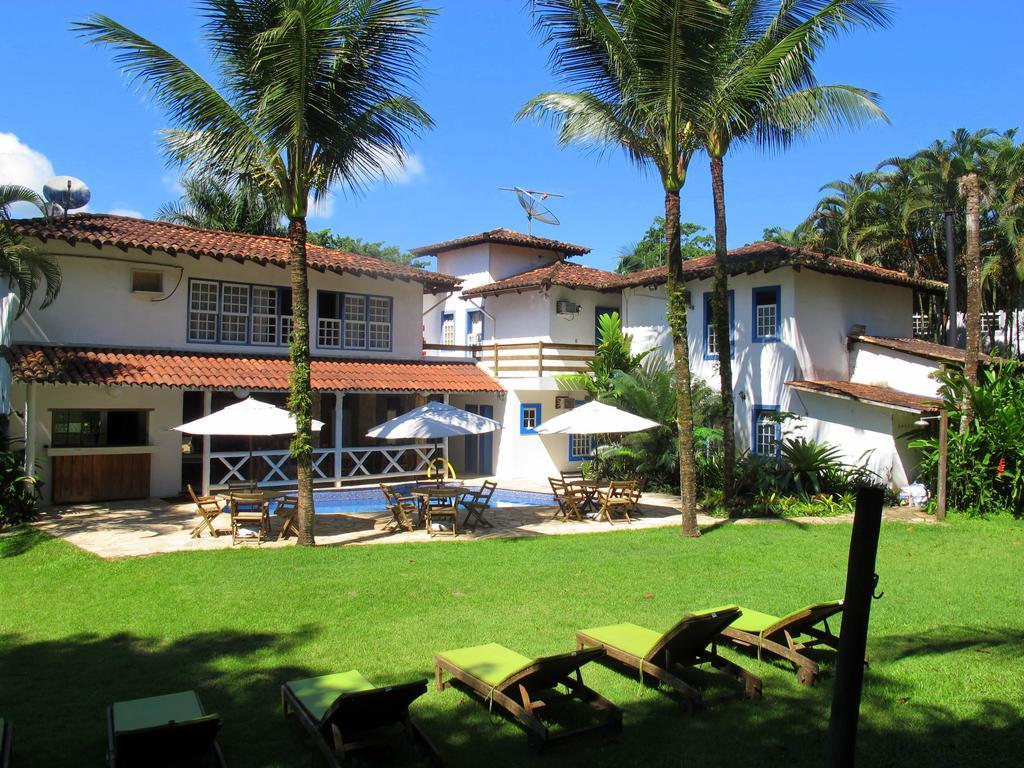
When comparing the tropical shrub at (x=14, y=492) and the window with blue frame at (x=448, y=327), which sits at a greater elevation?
the window with blue frame at (x=448, y=327)

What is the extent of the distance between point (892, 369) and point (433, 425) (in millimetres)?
11878

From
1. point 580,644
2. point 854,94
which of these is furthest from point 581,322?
point 580,644

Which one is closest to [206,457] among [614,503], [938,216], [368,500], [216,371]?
[216,371]

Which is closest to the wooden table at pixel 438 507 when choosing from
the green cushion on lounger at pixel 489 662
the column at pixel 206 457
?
the column at pixel 206 457

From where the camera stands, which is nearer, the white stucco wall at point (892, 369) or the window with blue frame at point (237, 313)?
the white stucco wall at point (892, 369)

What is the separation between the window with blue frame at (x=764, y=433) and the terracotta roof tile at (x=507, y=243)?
11.0m

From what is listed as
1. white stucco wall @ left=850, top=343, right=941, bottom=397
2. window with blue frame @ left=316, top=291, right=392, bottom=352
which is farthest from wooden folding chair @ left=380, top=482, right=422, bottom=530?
white stucco wall @ left=850, top=343, right=941, bottom=397

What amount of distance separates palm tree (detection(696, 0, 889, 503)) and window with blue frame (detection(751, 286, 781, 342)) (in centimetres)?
441

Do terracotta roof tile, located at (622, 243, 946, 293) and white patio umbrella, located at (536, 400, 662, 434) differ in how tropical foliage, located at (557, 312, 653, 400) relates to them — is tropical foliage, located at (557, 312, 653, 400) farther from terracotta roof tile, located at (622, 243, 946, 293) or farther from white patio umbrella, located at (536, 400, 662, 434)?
white patio umbrella, located at (536, 400, 662, 434)

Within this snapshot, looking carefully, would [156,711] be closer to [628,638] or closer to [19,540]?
[628,638]

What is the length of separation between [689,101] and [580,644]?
29.7 feet

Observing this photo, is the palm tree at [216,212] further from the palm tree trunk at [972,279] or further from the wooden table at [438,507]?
the palm tree trunk at [972,279]

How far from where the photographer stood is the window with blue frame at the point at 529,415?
22.9 metres

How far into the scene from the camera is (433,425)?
47.6ft
